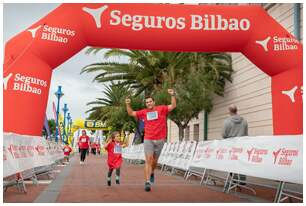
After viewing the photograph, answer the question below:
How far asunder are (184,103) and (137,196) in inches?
594

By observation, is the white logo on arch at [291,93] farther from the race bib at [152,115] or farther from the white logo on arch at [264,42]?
the race bib at [152,115]

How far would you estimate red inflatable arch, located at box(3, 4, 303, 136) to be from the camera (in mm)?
10641

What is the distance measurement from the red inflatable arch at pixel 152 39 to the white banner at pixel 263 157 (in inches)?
117

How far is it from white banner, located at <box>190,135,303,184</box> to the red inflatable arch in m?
2.96

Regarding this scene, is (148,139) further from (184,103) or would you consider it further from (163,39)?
(184,103)

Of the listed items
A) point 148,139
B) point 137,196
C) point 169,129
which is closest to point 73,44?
point 148,139

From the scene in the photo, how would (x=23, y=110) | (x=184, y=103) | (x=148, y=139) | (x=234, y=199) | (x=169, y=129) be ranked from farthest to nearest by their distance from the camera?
(x=169, y=129) → (x=184, y=103) → (x=23, y=110) → (x=148, y=139) → (x=234, y=199)

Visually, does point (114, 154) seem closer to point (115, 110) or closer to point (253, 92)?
point (253, 92)

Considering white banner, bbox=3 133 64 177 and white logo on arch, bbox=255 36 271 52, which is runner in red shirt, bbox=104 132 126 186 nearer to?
white banner, bbox=3 133 64 177

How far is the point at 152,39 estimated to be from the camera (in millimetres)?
11367

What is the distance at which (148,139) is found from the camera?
876cm

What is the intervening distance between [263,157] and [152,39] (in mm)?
5129

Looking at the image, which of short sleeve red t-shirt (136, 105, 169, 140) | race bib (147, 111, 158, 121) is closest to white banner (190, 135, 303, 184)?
short sleeve red t-shirt (136, 105, 169, 140)

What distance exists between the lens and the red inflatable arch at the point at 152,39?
Result: 419 inches
